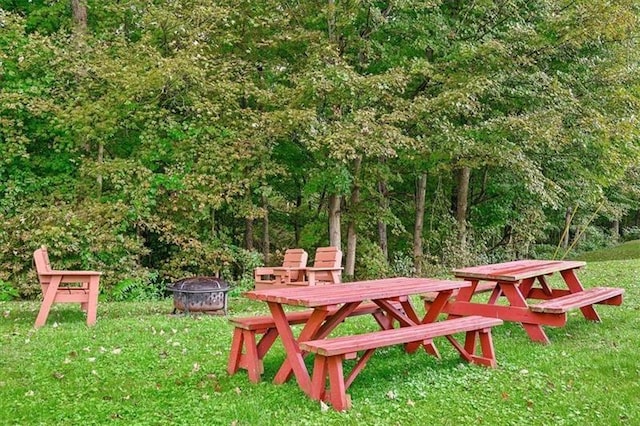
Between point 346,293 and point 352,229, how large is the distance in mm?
7783

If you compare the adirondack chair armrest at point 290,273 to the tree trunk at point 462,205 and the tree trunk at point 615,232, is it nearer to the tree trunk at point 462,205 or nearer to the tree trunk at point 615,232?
the tree trunk at point 462,205

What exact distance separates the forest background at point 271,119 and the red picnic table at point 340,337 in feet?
16.7

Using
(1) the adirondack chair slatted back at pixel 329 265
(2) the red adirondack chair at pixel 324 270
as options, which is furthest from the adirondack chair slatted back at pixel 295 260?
(1) the adirondack chair slatted back at pixel 329 265

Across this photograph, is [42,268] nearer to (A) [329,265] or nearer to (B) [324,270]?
(B) [324,270]

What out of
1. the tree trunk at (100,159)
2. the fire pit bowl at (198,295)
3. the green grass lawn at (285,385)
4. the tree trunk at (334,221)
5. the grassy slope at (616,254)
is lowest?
the grassy slope at (616,254)

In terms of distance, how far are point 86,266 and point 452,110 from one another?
7016 millimetres

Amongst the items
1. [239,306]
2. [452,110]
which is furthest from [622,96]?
[239,306]

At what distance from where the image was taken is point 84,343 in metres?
4.88

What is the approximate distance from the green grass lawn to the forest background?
13.1ft

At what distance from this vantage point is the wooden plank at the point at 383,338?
317cm

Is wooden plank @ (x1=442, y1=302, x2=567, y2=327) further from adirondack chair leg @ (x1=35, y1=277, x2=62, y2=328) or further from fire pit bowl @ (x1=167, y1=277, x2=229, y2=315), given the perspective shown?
adirondack chair leg @ (x1=35, y1=277, x2=62, y2=328)

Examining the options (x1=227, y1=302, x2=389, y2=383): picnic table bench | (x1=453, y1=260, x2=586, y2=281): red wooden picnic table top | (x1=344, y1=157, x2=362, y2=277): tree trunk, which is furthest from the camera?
(x1=344, y1=157, x2=362, y2=277): tree trunk

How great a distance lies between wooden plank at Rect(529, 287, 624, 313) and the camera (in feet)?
15.3

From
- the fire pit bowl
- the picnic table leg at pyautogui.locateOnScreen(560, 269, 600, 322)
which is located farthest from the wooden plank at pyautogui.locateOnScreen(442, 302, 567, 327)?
the fire pit bowl
